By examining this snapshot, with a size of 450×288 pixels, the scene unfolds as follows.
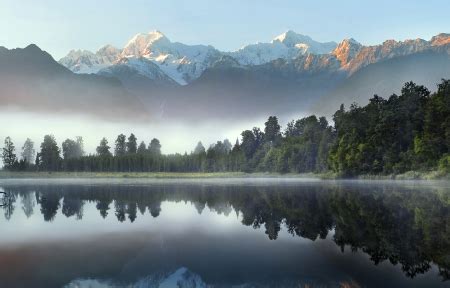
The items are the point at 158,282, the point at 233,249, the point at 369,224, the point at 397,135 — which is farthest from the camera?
the point at 397,135

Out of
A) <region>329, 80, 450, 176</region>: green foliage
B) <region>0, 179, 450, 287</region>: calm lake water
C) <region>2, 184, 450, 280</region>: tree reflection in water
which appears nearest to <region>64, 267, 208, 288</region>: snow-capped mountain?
<region>0, 179, 450, 287</region>: calm lake water

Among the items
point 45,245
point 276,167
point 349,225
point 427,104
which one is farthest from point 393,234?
point 276,167

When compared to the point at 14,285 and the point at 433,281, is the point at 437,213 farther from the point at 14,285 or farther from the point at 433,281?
the point at 14,285

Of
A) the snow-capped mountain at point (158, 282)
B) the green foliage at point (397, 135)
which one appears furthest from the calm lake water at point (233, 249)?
the green foliage at point (397, 135)

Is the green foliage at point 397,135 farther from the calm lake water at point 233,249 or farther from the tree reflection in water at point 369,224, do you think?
the calm lake water at point 233,249

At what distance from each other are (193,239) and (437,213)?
19416 mm

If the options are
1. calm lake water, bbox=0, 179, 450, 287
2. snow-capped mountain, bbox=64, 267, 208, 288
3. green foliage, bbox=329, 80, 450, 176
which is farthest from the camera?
green foliage, bbox=329, 80, 450, 176

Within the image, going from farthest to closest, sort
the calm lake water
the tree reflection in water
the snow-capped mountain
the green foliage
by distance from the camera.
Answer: the green foliage < the tree reflection in water < the calm lake water < the snow-capped mountain

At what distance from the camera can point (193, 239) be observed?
2748 centimetres

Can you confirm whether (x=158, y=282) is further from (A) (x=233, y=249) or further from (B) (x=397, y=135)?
(B) (x=397, y=135)

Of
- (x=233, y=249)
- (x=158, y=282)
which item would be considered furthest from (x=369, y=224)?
(x=158, y=282)

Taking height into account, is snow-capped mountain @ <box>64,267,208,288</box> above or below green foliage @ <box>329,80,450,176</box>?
below

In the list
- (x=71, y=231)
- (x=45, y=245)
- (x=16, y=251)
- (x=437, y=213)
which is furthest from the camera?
(x=437, y=213)

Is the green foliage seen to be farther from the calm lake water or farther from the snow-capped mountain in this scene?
the snow-capped mountain
